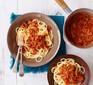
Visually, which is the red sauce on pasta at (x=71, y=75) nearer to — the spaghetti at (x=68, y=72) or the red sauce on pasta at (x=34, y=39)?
the spaghetti at (x=68, y=72)

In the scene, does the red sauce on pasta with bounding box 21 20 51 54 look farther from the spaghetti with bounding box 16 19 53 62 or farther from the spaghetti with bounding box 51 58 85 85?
the spaghetti with bounding box 51 58 85 85

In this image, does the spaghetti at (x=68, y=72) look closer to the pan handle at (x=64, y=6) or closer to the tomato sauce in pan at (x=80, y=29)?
the tomato sauce in pan at (x=80, y=29)

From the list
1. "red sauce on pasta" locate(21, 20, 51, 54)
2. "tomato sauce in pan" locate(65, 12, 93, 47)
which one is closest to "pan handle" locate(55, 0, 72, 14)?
"tomato sauce in pan" locate(65, 12, 93, 47)

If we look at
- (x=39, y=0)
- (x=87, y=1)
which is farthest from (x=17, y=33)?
(x=87, y=1)

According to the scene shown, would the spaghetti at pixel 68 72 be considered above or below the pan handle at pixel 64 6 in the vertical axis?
below

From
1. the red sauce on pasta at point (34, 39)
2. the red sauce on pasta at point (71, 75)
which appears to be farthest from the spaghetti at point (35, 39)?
the red sauce on pasta at point (71, 75)

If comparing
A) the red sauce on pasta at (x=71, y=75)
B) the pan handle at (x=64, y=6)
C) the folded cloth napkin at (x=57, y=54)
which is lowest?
the red sauce on pasta at (x=71, y=75)
